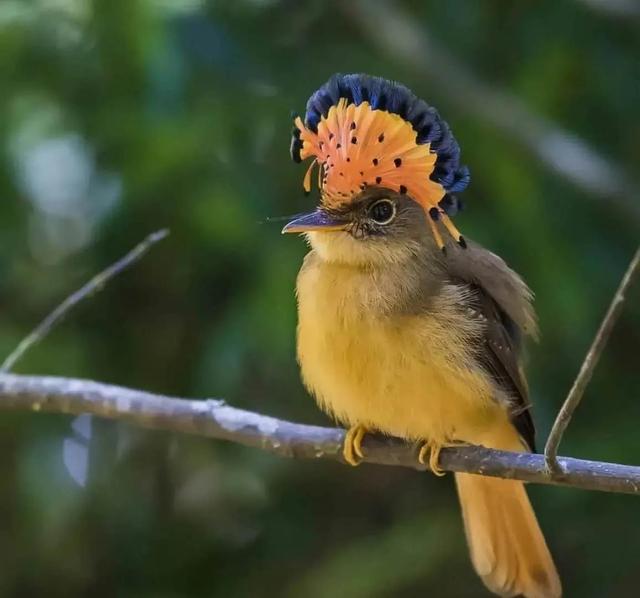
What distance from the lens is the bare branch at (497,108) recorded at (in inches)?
72.1

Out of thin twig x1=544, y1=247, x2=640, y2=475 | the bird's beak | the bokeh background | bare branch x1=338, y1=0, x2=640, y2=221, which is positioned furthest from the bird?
bare branch x1=338, y1=0, x2=640, y2=221

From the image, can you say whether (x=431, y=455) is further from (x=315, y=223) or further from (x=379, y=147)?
(x=379, y=147)

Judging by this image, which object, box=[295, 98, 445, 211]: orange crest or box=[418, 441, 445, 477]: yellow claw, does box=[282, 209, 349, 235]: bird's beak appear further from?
box=[418, 441, 445, 477]: yellow claw

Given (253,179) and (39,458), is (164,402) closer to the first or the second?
(253,179)

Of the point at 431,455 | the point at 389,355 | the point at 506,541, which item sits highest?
the point at 389,355

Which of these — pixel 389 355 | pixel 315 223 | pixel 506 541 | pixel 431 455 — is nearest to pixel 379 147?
pixel 315 223

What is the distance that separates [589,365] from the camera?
92 cm

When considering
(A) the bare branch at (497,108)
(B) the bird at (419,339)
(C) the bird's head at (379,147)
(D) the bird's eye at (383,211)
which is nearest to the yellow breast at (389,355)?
(B) the bird at (419,339)

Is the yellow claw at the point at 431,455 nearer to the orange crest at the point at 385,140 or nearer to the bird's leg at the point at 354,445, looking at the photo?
the bird's leg at the point at 354,445

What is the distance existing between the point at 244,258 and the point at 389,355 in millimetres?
811

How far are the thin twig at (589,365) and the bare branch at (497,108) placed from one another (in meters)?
0.87

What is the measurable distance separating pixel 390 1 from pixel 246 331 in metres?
0.69

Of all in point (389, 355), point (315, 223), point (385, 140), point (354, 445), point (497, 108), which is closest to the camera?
point (385, 140)

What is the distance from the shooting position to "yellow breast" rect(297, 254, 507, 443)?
125 centimetres
